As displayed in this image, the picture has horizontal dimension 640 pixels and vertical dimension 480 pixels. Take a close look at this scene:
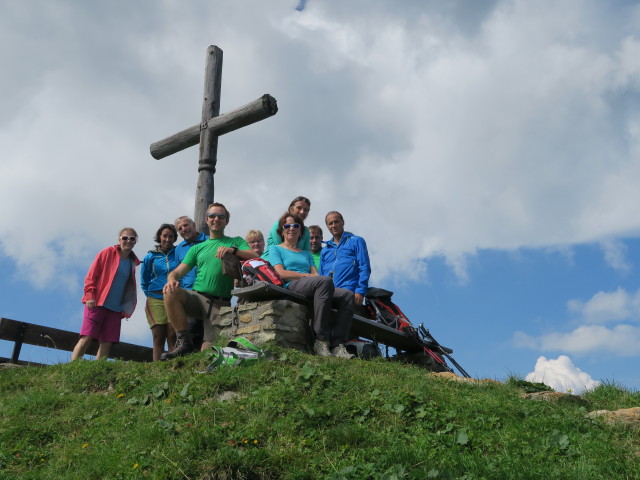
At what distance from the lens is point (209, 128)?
11.1m

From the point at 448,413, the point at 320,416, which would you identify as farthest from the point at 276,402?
the point at 448,413

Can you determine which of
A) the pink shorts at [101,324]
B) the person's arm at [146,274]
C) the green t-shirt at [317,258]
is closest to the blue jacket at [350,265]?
the green t-shirt at [317,258]

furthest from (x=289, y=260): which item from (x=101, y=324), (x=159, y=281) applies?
(x=101, y=324)

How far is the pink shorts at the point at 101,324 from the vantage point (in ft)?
29.8

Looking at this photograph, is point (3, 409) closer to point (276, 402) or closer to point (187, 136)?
point (276, 402)

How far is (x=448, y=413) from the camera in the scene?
233 inches

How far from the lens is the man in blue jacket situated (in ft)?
30.4

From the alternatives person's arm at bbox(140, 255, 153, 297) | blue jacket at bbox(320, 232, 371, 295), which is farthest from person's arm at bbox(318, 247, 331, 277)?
person's arm at bbox(140, 255, 153, 297)

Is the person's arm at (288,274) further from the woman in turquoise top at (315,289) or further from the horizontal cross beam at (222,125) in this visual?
the horizontal cross beam at (222,125)

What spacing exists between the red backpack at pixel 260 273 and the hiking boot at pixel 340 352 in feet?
3.56

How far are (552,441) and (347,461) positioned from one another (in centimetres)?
178

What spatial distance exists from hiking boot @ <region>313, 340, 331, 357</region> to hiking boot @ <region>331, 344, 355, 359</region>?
0.29ft

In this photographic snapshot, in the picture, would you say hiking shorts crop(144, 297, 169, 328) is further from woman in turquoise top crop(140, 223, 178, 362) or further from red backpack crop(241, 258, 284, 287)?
red backpack crop(241, 258, 284, 287)

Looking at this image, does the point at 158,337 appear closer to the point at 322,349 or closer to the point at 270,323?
the point at 270,323
